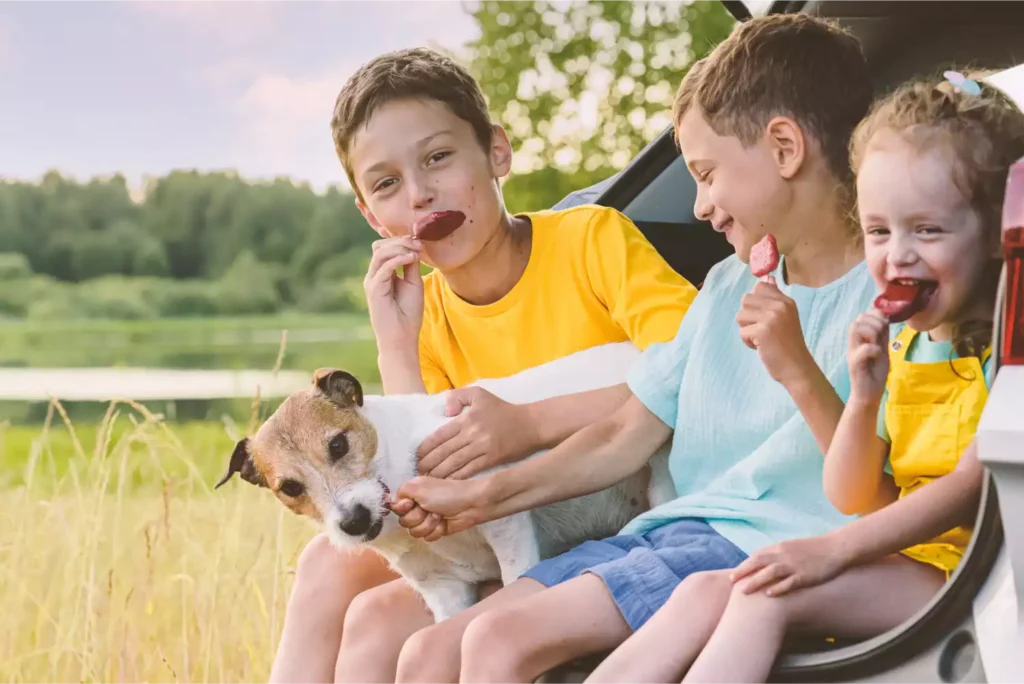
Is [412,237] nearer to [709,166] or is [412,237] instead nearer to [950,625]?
[709,166]

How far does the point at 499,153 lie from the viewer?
9.32 feet

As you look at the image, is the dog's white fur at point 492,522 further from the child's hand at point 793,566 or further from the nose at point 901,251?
the nose at point 901,251

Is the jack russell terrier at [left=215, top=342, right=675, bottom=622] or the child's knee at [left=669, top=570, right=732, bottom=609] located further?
the jack russell terrier at [left=215, top=342, right=675, bottom=622]

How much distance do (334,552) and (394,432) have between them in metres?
0.33

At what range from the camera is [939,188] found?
1.84 metres

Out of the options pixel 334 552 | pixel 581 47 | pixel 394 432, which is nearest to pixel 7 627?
pixel 334 552

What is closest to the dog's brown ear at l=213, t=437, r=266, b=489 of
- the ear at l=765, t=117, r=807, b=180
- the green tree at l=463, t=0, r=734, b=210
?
the ear at l=765, t=117, r=807, b=180

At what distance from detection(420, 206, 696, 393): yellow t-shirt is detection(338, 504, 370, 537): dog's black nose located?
0.59 metres

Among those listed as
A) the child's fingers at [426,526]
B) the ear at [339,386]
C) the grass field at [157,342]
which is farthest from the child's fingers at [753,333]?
the grass field at [157,342]

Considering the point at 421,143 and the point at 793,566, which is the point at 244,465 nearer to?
the point at 421,143

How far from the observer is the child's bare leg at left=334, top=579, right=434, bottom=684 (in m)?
2.38

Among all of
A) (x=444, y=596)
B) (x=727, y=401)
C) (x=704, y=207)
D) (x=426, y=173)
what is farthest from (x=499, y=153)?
(x=444, y=596)

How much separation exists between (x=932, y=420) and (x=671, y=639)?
0.51 metres

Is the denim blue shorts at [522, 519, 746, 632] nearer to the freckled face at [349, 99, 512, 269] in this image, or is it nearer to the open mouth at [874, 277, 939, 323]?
the open mouth at [874, 277, 939, 323]
